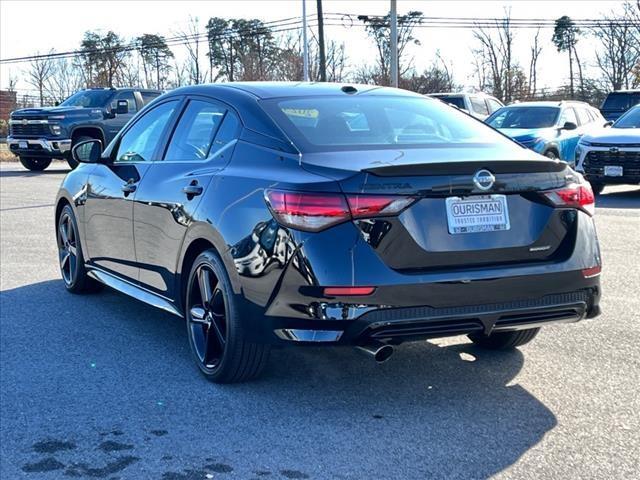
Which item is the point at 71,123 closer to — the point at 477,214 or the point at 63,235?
the point at 63,235

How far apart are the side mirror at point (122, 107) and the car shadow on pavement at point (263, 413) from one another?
16719 mm

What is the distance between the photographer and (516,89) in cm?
5209

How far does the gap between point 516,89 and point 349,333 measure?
50527mm

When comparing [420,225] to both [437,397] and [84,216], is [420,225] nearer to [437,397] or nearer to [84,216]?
[437,397]

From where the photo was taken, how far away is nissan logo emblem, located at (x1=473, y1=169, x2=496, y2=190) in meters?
4.05

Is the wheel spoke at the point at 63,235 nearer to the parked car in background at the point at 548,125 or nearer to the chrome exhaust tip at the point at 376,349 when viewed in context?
the chrome exhaust tip at the point at 376,349

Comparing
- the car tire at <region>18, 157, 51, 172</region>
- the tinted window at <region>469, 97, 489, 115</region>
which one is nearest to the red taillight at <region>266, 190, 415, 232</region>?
the tinted window at <region>469, 97, 489, 115</region>

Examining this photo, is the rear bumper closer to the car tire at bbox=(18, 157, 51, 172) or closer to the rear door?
the car tire at bbox=(18, 157, 51, 172)

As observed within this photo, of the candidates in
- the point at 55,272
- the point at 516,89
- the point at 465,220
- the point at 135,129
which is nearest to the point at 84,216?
the point at 135,129

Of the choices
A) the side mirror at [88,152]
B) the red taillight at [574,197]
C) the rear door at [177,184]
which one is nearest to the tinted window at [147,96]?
the side mirror at [88,152]

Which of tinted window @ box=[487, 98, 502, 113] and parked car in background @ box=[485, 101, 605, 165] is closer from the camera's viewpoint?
parked car in background @ box=[485, 101, 605, 165]

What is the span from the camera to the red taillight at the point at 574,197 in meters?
4.29

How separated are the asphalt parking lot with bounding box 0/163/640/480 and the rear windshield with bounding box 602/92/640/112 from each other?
814 inches

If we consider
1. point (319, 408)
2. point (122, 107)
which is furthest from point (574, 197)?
point (122, 107)
